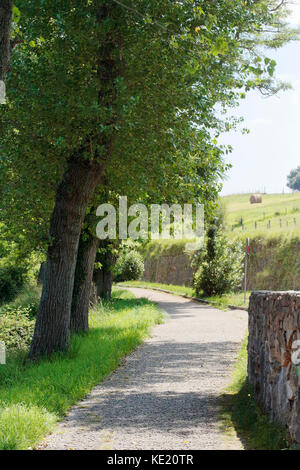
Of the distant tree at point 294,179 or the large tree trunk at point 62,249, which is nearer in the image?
the large tree trunk at point 62,249

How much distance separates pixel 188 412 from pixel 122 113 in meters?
4.62

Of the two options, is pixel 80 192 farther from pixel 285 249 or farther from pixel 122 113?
pixel 285 249

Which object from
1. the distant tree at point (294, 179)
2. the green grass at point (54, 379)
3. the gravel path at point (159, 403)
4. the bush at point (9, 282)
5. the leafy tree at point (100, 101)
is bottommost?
the gravel path at point (159, 403)

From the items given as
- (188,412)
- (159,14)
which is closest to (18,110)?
(159,14)

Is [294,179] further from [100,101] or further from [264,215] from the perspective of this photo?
[100,101]

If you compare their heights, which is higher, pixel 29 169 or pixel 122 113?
pixel 122 113

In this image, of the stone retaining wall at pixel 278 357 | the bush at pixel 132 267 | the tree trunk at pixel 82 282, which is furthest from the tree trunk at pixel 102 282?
the bush at pixel 132 267

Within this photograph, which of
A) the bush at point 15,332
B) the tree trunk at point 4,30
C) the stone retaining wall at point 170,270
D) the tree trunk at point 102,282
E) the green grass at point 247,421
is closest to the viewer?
the green grass at point 247,421

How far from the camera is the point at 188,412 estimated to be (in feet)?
A: 22.6

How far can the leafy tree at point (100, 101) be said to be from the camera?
30.0 ft

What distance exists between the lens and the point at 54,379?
8.16m

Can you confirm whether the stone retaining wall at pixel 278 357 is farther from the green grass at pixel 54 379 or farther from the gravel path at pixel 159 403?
the green grass at pixel 54 379

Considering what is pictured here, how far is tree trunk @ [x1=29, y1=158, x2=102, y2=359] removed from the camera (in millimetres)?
10344

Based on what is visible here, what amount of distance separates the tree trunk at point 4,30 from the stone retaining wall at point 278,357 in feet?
15.0
